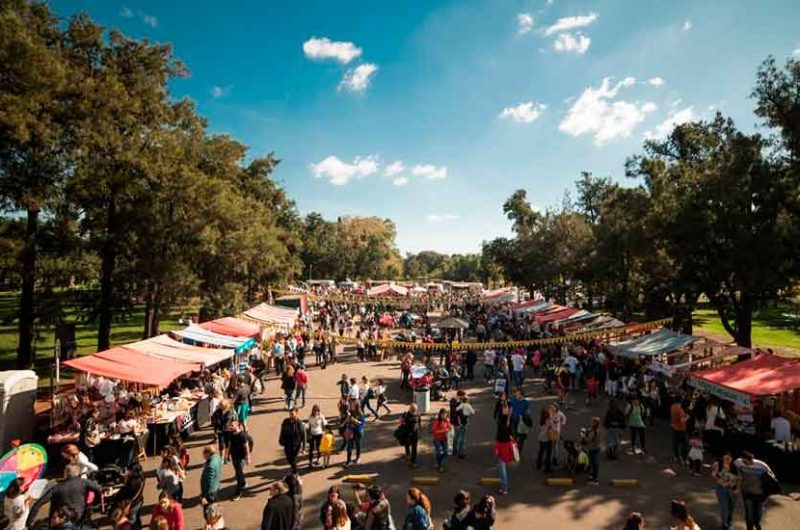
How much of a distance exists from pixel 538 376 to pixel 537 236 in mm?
21218

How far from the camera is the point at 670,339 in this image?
16031mm

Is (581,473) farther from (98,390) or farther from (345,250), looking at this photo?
(345,250)

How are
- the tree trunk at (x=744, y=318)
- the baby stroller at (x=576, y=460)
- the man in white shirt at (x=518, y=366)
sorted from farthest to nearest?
1. the tree trunk at (x=744, y=318)
2. the man in white shirt at (x=518, y=366)
3. the baby stroller at (x=576, y=460)

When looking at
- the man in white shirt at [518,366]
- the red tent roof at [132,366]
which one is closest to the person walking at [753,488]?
the man in white shirt at [518,366]

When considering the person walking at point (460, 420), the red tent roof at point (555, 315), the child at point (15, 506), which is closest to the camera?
the child at point (15, 506)

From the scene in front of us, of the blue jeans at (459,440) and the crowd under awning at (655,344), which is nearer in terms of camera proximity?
the blue jeans at (459,440)

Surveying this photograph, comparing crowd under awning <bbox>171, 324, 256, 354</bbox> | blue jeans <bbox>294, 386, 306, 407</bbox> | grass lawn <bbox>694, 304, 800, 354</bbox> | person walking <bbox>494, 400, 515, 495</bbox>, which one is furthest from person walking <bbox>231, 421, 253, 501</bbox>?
grass lawn <bbox>694, 304, 800, 354</bbox>

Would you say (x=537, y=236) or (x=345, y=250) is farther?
(x=345, y=250)

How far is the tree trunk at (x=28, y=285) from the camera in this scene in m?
15.8

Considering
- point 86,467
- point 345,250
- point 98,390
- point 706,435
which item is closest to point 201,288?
point 98,390

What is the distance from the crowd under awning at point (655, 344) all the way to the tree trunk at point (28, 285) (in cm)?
2068

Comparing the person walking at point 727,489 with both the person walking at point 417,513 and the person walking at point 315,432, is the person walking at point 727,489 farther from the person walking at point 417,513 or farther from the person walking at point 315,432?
the person walking at point 315,432

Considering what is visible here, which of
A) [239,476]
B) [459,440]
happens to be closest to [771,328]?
[459,440]

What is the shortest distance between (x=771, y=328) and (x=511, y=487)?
3267 cm
